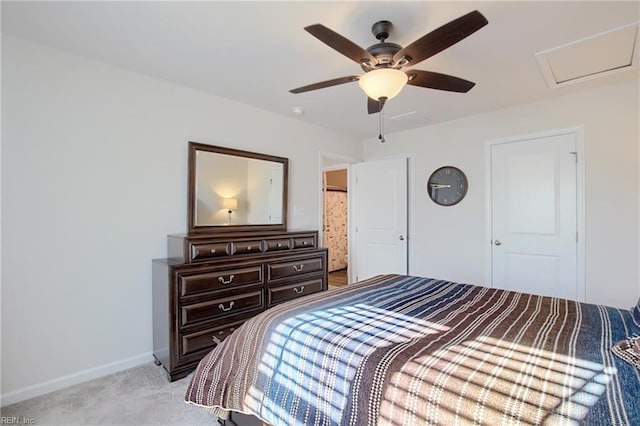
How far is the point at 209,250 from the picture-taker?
2477mm

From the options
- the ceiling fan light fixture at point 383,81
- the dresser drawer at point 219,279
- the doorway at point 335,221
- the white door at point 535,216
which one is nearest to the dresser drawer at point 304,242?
the dresser drawer at point 219,279

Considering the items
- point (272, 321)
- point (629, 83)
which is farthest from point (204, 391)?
point (629, 83)

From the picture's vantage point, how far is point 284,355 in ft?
4.31

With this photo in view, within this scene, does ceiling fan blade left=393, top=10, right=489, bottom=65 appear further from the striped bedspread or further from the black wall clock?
the black wall clock

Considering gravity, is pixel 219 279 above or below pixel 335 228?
below

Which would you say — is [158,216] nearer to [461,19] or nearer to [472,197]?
[461,19]

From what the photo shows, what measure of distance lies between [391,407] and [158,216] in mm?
2387

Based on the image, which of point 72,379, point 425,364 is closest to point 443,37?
point 425,364

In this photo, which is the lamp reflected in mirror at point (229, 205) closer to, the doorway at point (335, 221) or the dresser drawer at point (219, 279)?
the dresser drawer at point (219, 279)

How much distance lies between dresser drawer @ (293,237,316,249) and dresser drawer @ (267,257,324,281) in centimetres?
17

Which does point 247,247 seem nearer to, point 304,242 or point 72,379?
point 304,242

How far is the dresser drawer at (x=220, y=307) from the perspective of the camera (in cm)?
228

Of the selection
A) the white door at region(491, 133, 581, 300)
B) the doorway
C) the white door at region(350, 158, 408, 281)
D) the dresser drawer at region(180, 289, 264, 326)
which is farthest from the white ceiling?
the doorway

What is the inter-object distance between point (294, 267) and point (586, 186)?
9.55 ft
